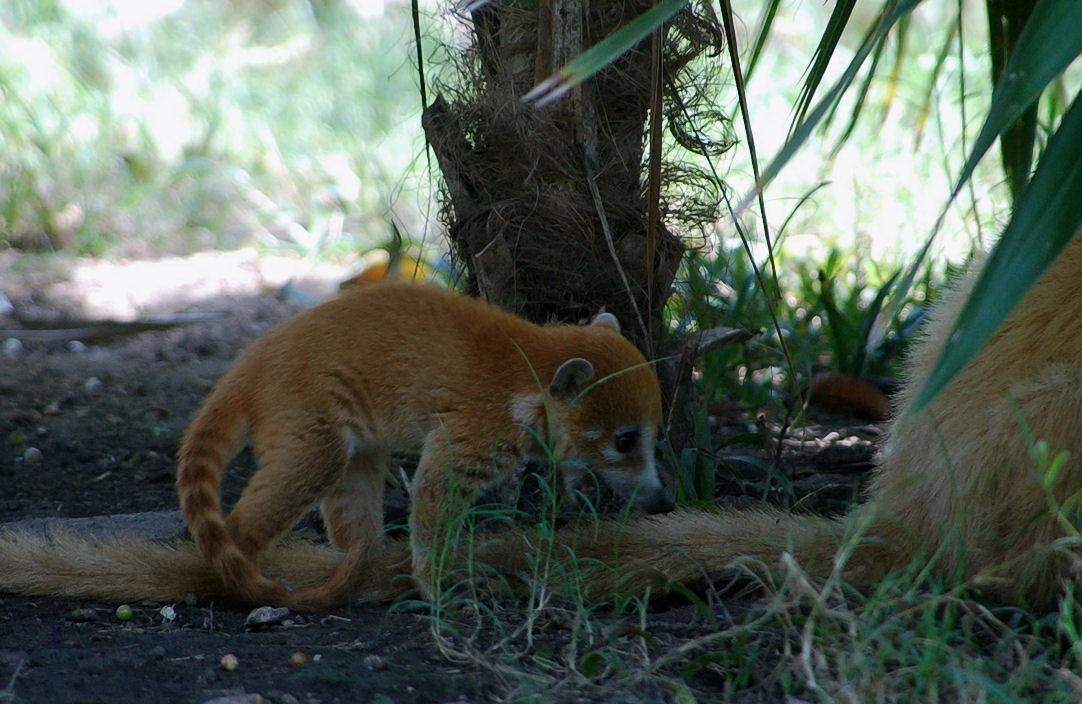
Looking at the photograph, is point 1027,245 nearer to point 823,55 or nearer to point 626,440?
point 823,55

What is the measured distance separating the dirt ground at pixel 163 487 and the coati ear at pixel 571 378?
25.6 inches

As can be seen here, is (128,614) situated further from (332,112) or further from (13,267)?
(332,112)

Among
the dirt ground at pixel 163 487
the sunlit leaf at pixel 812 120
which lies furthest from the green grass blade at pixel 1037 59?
the dirt ground at pixel 163 487

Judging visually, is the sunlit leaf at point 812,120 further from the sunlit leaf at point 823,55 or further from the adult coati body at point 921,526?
the adult coati body at point 921,526

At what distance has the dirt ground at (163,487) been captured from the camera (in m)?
2.45

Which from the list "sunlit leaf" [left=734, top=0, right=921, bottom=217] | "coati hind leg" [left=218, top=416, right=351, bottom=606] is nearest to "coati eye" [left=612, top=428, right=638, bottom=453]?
"coati hind leg" [left=218, top=416, right=351, bottom=606]

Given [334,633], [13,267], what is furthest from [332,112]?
[334,633]

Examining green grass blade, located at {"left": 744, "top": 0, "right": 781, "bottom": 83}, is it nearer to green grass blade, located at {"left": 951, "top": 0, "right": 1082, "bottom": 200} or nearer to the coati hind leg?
green grass blade, located at {"left": 951, "top": 0, "right": 1082, "bottom": 200}

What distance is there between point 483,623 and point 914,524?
1120 mm

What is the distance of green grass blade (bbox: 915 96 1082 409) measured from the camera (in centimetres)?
202

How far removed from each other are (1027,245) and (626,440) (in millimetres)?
1530

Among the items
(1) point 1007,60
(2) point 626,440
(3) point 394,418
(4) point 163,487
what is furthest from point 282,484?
(1) point 1007,60

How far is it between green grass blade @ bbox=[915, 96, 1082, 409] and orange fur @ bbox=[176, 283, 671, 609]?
1220 millimetres

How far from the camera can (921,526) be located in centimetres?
299
